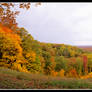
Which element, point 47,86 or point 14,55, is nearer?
point 47,86

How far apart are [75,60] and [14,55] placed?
2060 cm

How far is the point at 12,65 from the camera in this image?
807 inches

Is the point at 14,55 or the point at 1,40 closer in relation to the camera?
the point at 1,40

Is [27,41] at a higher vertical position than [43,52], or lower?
higher

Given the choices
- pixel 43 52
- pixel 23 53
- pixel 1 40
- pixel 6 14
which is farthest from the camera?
pixel 43 52

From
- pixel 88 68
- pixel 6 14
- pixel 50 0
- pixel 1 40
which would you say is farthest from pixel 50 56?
pixel 50 0

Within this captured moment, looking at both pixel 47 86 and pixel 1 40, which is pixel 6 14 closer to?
pixel 47 86

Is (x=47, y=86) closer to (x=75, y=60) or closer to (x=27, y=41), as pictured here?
(x=27, y=41)

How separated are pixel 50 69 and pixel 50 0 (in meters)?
28.8

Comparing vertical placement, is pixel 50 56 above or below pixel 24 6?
below

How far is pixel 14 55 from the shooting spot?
70.6ft

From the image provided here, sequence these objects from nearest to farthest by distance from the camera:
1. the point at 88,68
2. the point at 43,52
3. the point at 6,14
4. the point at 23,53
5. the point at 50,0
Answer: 1. the point at 50,0
2. the point at 6,14
3. the point at 23,53
4. the point at 43,52
5. the point at 88,68

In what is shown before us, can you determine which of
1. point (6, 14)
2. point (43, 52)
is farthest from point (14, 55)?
point (6, 14)

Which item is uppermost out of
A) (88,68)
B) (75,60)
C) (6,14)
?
(6,14)
